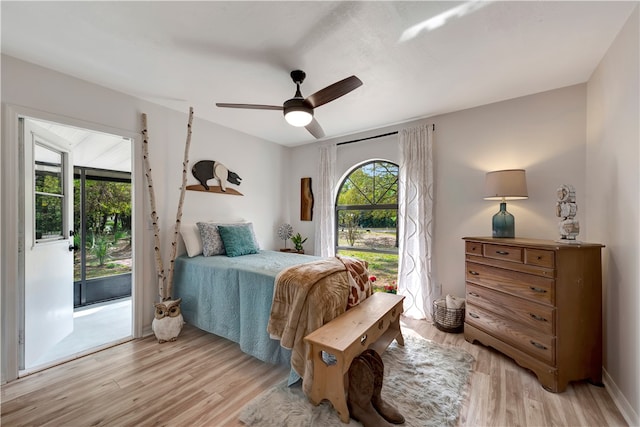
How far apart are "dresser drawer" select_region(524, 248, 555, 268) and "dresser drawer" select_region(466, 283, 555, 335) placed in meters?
0.31

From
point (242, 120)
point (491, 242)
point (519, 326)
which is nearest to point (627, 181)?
point (491, 242)

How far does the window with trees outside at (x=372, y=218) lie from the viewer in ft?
11.6

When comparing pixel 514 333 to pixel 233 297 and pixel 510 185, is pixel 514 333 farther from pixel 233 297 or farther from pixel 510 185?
pixel 233 297

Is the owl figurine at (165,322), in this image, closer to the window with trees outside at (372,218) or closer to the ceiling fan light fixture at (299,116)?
the ceiling fan light fixture at (299,116)

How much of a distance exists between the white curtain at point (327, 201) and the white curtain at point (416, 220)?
1037 mm

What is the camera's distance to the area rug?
152cm

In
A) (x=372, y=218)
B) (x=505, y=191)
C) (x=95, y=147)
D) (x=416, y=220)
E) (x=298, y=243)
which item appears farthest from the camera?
(x=298, y=243)

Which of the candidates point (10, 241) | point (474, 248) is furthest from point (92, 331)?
point (474, 248)

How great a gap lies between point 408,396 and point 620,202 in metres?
1.97

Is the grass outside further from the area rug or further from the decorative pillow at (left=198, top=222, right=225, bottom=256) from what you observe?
the area rug

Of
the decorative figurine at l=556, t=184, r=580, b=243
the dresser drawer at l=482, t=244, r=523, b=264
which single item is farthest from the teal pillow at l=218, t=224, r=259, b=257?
the decorative figurine at l=556, t=184, r=580, b=243

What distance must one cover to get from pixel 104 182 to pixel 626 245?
5.98 meters

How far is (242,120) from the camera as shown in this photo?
3.26 metres

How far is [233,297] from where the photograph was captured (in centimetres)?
234
